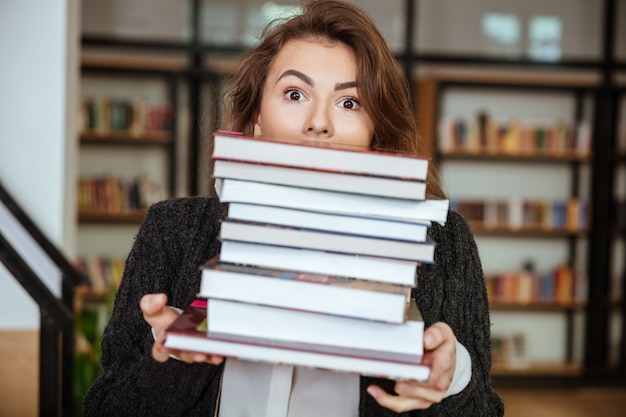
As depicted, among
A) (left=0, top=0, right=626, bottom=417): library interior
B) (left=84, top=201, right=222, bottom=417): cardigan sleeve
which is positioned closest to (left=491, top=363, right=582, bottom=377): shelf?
(left=0, top=0, right=626, bottom=417): library interior

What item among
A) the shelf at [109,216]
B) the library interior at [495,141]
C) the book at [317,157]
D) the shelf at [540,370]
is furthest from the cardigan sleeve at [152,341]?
the shelf at [540,370]

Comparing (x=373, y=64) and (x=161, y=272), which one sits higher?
(x=373, y=64)

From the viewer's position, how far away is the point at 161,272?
4.17 feet

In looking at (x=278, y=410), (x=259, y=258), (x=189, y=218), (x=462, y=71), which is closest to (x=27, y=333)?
(x=189, y=218)

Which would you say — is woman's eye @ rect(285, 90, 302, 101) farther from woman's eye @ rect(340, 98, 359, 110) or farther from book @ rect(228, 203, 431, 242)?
book @ rect(228, 203, 431, 242)

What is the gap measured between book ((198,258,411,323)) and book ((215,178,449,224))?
0.27 feet

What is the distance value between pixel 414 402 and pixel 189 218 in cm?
61

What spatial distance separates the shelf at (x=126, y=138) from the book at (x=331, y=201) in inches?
179

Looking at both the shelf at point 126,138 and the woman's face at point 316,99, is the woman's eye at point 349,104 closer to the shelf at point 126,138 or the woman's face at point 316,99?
the woman's face at point 316,99

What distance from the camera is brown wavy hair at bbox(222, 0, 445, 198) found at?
4.15 feet

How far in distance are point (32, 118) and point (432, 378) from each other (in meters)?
2.51

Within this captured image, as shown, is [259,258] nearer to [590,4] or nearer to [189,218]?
[189,218]

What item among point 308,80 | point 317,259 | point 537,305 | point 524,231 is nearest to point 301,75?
point 308,80

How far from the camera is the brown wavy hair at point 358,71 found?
49.8 inches
